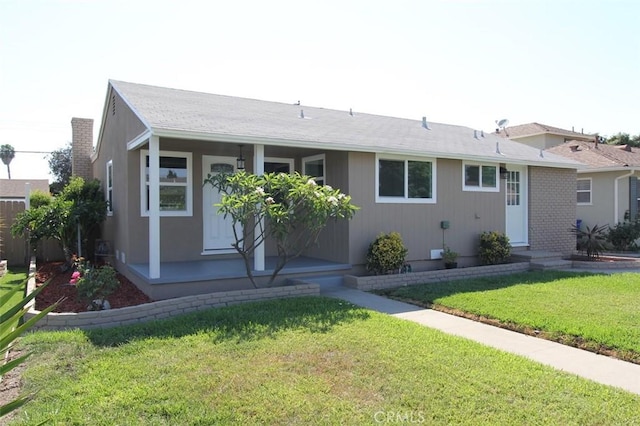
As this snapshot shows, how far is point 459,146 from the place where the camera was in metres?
12.2

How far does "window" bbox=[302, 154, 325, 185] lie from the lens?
10.7 meters

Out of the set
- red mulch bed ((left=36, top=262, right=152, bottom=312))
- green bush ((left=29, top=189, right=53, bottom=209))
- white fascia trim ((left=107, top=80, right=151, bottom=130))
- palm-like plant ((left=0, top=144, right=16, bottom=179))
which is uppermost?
palm-like plant ((left=0, top=144, right=16, bottom=179))

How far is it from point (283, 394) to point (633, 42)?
38.5ft

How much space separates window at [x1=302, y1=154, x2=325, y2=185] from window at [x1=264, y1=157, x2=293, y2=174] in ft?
1.21

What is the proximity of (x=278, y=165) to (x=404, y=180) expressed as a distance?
10.8ft

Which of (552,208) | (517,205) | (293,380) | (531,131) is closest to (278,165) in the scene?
(517,205)

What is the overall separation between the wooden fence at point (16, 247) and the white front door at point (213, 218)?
548 centimetres

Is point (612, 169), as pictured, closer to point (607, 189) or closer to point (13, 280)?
point (607, 189)

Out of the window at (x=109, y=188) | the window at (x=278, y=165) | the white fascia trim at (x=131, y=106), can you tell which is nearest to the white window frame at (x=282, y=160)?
the window at (x=278, y=165)

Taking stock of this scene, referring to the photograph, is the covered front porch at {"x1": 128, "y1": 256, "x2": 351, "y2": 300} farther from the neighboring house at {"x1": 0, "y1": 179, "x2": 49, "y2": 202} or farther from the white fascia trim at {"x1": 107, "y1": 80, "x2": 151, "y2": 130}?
the neighboring house at {"x1": 0, "y1": 179, "x2": 49, "y2": 202}

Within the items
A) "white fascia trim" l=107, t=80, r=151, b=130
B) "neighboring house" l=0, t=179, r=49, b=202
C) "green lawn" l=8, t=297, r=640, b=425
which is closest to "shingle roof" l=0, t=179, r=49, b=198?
"neighboring house" l=0, t=179, r=49, b=202

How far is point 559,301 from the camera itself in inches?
303

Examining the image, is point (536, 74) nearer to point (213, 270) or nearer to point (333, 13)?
point (333, 13)

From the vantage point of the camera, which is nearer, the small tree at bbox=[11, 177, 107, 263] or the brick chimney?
the small tree at bbox=[11, 177, 107, 263]
